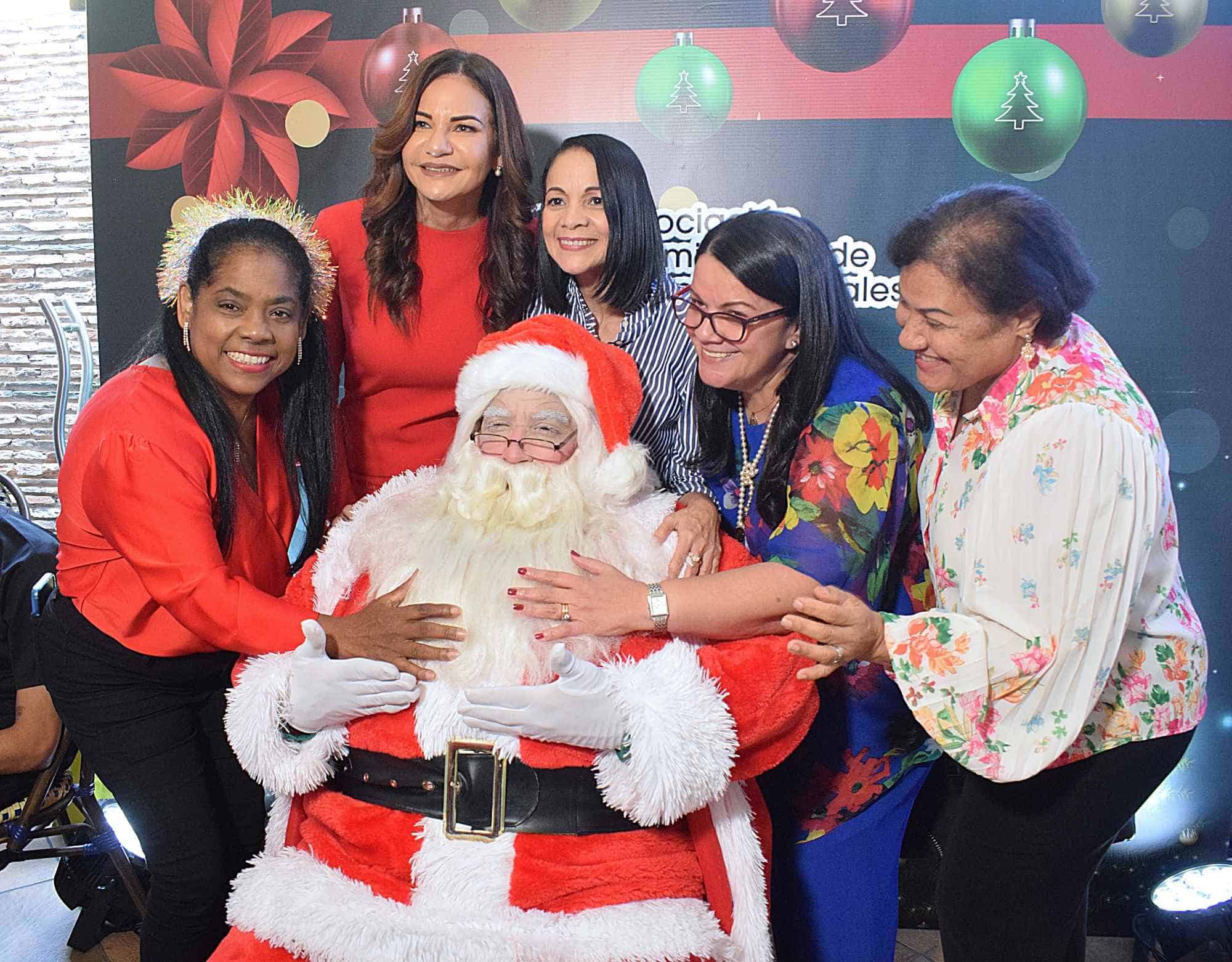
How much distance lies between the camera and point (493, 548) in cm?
206

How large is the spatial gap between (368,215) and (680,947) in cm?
185

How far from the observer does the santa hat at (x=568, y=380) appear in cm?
217

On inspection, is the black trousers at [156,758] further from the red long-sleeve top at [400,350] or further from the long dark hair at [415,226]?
the long dark hair at [415,226]

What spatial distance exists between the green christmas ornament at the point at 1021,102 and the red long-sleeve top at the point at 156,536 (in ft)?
7.02

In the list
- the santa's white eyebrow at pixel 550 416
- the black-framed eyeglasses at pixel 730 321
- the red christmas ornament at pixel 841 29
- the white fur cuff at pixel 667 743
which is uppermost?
the red christmas ornament at pixel 841 29

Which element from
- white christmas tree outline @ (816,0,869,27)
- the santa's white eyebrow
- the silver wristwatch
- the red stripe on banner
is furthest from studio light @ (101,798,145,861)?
white christmas tree outline @ (816,0,869,27)

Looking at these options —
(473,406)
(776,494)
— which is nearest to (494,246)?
(473,406)

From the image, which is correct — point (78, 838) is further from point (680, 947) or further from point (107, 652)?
point (680, 947)

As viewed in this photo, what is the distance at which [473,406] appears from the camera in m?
2.24

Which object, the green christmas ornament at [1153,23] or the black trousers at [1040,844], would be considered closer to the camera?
the black trousers at [1040,844]

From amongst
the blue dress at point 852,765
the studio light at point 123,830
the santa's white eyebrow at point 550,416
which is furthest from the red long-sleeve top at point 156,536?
the studio light at point 123,830

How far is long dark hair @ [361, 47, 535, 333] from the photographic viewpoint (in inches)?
103

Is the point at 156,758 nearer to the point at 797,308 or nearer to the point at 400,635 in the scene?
the point at 400,635

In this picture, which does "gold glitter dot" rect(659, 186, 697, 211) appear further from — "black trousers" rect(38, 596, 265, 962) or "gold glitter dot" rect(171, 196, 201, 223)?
"black trousers" rect(38, 596, 265, 962)
